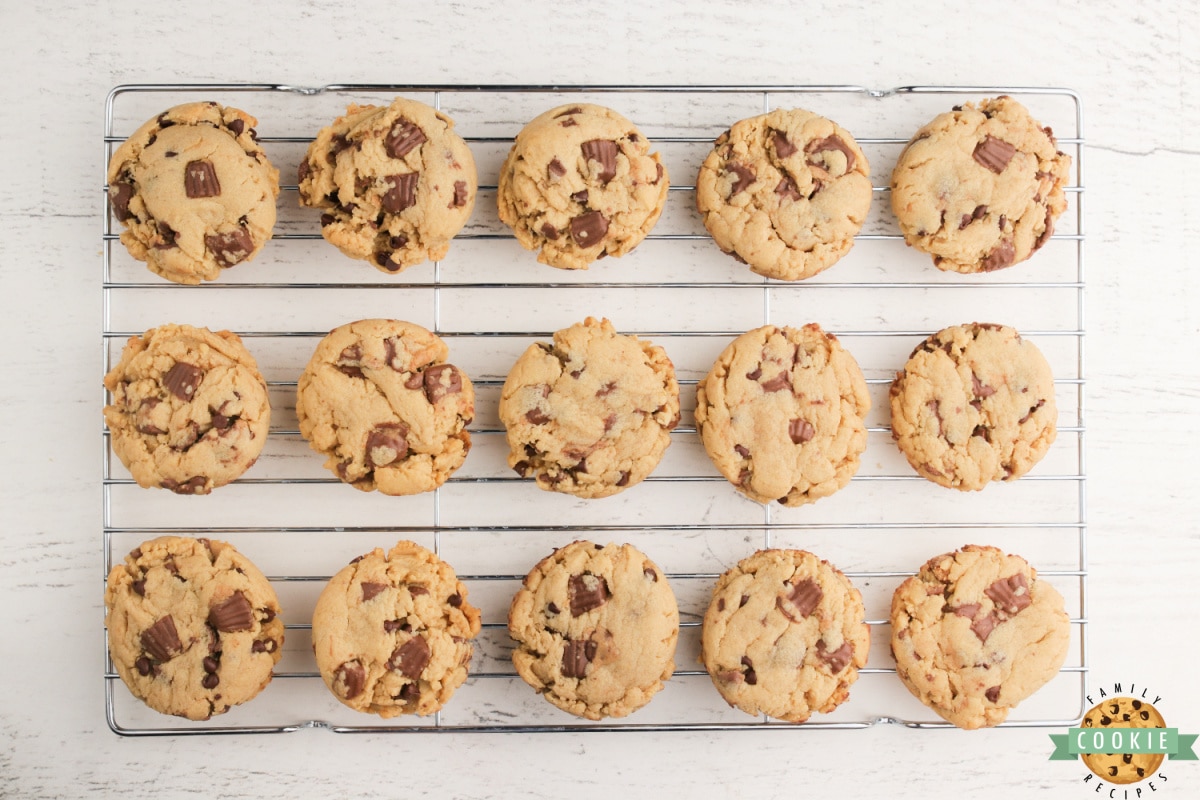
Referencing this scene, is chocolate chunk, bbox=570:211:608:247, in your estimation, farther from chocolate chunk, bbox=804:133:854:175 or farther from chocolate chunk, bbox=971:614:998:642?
chocolate chunk, bbox=971:614:998:642

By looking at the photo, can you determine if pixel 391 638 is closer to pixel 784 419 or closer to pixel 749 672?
pixel 749 672

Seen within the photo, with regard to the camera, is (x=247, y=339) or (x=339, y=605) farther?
(x=247, y=339)

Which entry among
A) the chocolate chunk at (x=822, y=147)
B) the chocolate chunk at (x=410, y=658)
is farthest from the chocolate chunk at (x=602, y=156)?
the chocolate chunk at (x=410, y=658)

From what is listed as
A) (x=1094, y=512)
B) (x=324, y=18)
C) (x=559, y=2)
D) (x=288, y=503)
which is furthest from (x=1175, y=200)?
(x=288, y=503)

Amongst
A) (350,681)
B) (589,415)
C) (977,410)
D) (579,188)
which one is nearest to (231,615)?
(350,681)

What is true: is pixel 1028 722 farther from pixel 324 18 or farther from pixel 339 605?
pixel 324 18
